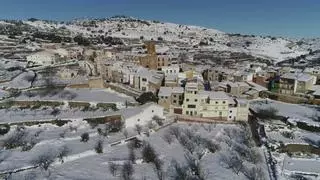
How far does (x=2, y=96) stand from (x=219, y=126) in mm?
22690

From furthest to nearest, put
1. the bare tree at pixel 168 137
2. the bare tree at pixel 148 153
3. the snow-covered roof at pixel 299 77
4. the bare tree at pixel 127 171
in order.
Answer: the snow-covered roof at pixel 299 77 < the bare tree at pixel 168 137 < the bare tree at pixel 148 153 < the bare tree at pixel 127 171

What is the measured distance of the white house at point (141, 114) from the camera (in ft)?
110

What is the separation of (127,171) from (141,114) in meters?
8.75

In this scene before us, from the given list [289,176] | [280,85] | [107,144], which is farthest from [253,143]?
[280,85]

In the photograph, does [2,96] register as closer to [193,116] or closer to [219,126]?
[193,116]

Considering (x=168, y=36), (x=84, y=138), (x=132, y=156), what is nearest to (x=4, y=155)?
(x=84, y=138)

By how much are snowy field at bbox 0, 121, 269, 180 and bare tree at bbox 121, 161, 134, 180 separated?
0.25 metres

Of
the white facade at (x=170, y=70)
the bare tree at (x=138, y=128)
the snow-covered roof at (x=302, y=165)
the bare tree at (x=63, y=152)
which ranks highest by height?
the white facade at (x=170, y=70)

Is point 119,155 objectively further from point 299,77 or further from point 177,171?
point 299,77

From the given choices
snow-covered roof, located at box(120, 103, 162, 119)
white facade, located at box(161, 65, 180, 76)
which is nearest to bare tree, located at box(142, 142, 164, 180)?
snow-covered roof, located at box(120, 103, 162, 119)

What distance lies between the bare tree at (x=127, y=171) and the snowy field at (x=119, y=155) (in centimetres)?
25

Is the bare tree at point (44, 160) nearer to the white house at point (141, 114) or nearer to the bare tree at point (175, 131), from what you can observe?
the white house at point (141, 114)

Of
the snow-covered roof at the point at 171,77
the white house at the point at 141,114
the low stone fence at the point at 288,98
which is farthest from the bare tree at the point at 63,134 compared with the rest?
the low stone fence at the point at 288,98

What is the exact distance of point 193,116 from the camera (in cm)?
3631
